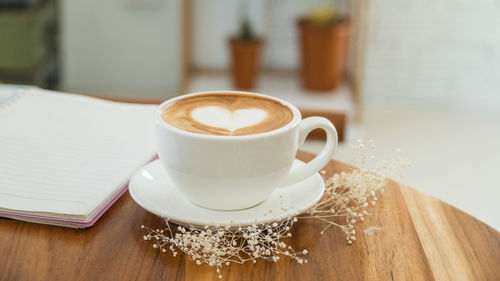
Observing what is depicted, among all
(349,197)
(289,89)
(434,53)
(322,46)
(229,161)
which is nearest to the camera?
(229,161)

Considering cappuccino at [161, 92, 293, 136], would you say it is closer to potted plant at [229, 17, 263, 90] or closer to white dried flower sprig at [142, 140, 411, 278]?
white dried flower sprig at [142, 140, 411, 278]

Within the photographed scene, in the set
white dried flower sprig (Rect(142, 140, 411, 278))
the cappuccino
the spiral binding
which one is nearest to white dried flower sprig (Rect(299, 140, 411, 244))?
white dried flower sprig (Rect(142, 140, 411, 278))

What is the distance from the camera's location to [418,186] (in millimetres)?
1733

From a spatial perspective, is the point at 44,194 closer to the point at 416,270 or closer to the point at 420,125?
the point at 416,270

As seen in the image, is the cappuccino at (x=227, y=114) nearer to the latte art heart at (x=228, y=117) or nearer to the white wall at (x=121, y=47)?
the latte art heart at (x=228, y=117)

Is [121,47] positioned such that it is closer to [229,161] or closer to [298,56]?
[298,56]

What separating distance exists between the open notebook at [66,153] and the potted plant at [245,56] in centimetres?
126

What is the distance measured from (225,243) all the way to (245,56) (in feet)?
5.22

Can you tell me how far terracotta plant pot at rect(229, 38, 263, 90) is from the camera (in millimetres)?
2088

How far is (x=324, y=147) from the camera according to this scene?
2.05 feet

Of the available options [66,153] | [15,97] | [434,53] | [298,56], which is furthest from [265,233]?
[434,53]

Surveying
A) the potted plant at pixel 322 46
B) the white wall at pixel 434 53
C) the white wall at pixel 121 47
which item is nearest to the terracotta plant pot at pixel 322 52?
the potted plant at pixel 322 46

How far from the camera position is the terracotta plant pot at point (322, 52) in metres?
2.00

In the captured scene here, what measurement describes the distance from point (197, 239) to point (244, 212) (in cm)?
8
